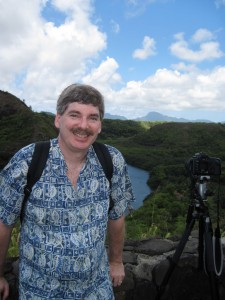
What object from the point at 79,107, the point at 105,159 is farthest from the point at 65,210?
the point at 79,107

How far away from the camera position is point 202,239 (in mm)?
2664

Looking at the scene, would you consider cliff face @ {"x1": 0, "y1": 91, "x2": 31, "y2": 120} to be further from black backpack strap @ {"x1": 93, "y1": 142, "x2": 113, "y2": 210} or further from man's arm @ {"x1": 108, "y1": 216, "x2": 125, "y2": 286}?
black backpack strap @ {"x1": 93, "y1": 142, "x2": 113, "y2": 210}

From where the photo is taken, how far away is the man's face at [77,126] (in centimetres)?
174

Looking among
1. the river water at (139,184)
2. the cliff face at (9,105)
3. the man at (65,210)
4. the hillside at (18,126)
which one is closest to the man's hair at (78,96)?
the man at (65,210)

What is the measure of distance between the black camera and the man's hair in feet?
3.45

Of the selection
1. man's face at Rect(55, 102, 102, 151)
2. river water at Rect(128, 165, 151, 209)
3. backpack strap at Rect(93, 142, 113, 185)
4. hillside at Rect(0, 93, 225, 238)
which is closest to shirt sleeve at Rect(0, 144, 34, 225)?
man's face at Rect(55, 102, 102, 151)

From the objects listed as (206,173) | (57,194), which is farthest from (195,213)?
(57,194)

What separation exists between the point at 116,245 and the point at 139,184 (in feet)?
119

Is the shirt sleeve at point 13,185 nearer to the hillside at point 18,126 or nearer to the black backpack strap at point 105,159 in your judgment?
the black backpack strap at point 105,159

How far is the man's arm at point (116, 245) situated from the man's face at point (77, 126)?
542mm

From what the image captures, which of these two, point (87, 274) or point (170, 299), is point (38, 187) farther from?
point (170, 299)

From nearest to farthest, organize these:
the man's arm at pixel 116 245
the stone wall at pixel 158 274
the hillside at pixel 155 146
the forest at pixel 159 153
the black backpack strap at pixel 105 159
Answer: the black backpack strap at pixel 105 159
the man's arm at pixel 116 245
the stone wall at pixel 158 274
the forest at pixel 159 153
the hillside at pixel 155 146

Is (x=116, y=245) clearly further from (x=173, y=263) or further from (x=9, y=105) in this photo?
(x=9, y=105)

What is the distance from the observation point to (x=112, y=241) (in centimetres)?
208
